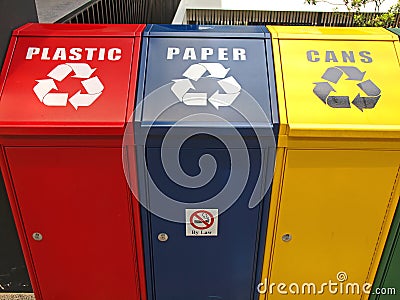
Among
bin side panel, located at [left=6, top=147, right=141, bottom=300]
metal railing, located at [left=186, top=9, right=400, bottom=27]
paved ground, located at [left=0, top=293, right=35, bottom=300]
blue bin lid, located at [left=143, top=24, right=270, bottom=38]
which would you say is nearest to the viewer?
bin side panel, located at [left=6, top=147, right=141, bottom=300]

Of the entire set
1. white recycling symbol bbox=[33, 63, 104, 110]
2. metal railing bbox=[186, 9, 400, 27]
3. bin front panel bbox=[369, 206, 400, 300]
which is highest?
white recycling symbol bbox=[33, 63, 104, 110]

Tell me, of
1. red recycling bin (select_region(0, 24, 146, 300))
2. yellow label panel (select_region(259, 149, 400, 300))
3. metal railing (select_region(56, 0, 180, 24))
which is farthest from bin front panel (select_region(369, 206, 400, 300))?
metal railing (select_region(56, 0, 180, 24))

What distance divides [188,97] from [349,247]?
995mm

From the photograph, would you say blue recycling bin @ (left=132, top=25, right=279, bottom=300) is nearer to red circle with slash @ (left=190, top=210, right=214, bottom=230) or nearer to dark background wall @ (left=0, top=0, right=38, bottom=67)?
red circle with slash @ (left=190, top=210, right=214, bottom=230)

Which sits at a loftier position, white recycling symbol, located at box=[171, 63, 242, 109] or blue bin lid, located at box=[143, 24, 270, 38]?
blue bin lid, located at box=[143, 24, 270, 38]

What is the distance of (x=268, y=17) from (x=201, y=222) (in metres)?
7.05

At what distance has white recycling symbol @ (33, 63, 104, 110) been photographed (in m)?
1.52

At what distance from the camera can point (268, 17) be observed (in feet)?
26.1

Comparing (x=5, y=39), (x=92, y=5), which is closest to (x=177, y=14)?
(x=92, y=5)

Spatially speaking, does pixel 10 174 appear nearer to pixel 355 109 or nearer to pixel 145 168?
pixel 145 168

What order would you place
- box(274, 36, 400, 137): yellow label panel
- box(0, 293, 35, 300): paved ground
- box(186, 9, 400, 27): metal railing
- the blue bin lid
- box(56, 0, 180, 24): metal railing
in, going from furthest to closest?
1. box(186, 9, 400, 27): metal railing
2. box(56, 0, 180, 24): metal railing
3. box(0, 293, 35, 300): paved ground
4. the blue bin lid
5. box(274, 36, 400, 137): yellow label panel

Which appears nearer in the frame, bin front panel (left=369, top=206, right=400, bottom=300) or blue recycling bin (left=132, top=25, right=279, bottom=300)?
blue recycling bin (left=132, top=25, right=279, bottom=300)

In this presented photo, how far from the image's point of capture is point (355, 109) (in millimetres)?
1507

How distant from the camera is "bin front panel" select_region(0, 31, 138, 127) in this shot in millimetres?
1489
